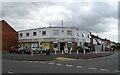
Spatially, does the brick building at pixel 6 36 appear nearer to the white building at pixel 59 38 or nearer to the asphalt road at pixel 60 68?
the white building at pixel 59 38

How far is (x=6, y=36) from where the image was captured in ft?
170

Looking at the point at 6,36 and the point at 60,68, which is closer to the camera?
the point at 60,68

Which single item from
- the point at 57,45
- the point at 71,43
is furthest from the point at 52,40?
the point at 71,43

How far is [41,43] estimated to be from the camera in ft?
160

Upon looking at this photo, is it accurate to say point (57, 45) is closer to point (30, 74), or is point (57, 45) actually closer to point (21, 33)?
point (21, 33)

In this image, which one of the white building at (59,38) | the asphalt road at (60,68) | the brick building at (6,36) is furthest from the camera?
the brick building at (6,36)

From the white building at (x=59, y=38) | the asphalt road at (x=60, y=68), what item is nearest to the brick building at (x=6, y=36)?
the white building at (x=59, y=38)

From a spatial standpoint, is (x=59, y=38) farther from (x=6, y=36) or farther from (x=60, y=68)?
(x=60, y=68)

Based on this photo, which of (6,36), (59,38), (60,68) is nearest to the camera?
(60,68)

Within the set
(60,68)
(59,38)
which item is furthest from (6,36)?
(60,68)

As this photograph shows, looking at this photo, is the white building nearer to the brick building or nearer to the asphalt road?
the brick building

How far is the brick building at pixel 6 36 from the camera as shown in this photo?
50.8 meters

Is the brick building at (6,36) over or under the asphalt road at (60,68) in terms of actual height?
over

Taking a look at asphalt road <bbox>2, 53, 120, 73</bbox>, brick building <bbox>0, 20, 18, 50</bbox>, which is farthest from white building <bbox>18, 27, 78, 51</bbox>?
asphalt road <bbox>2, 53, 120, 73</bbox>
